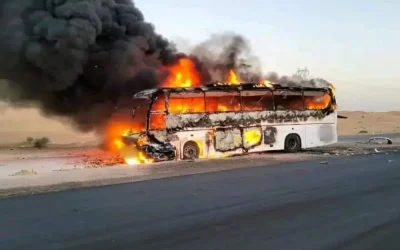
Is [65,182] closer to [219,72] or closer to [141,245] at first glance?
[141,245]

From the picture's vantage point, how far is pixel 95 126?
A: 2892cm

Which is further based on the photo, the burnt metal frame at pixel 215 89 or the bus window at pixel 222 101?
the bus window at pixel 222 101

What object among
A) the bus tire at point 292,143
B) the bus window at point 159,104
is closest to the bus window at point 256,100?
the bus tire at point 292,143

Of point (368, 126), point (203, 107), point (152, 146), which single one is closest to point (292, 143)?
point (203, 107)

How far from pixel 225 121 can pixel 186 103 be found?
1.97m

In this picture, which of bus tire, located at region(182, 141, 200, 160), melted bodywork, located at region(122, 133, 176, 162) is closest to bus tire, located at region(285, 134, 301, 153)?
bus tire, located at region(182, 141, 200, 160)

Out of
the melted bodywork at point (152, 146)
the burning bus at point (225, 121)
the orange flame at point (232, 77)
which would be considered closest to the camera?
the melted bodywork at point (152, 146)

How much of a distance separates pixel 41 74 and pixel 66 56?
2.10 m

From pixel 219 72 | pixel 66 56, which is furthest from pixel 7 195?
pixel 219 72

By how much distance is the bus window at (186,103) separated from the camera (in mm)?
20945

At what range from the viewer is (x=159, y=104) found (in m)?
20.7

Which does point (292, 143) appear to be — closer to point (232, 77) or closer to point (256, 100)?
Answer: point (256, 100)

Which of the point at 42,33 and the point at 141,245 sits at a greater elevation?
the point at 42,33

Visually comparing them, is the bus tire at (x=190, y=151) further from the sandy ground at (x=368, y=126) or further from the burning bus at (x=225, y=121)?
the sandy ground at (x=368, y=126)
